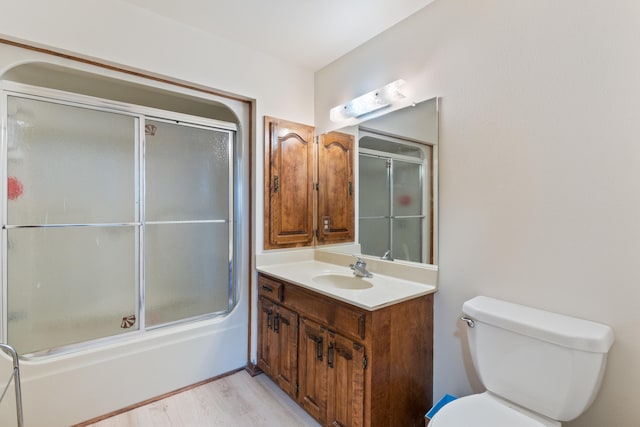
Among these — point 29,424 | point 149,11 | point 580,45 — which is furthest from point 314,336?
point 149,11

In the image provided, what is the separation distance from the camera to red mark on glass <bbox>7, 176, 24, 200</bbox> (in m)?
1.64

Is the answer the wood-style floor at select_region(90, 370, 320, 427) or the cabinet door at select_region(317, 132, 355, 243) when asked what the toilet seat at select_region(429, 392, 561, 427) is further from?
the cabinet door at select_region(317, 132, 355, 243)

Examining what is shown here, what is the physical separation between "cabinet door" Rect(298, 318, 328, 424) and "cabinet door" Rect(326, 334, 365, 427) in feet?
0.17

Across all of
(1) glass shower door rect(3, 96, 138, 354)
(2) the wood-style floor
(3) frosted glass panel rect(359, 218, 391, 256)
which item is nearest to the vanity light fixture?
(3) frosted glass panel rect(359, 218, 391, 256)

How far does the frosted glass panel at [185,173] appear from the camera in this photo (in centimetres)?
207

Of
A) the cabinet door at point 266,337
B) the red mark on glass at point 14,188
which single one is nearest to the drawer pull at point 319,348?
the cabinet door at point 266,337

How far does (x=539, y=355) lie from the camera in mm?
1126

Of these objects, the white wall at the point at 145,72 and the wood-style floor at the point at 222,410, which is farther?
the wood-style floor at the point at 222,410

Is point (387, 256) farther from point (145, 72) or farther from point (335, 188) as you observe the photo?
point (145, 72)

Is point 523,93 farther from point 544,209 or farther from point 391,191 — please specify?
point 391,191

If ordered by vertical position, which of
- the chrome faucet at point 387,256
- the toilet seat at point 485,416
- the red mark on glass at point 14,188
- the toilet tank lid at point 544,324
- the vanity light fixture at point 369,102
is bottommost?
the toilet seat at point 485,416

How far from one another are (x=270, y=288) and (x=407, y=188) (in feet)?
3.87

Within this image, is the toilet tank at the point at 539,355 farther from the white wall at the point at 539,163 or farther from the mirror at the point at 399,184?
the mirror at the point at 399,184

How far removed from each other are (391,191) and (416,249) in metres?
0.42
